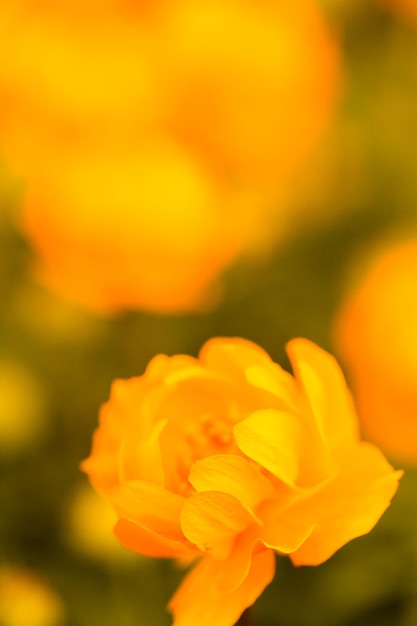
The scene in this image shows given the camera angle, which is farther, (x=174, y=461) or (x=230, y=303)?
(x=230, y=303)

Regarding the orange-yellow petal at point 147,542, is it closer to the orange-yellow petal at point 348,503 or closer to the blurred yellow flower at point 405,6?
the orange-yellow petal at point 348,503

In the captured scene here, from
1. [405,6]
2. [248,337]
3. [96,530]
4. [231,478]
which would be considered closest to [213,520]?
[231,478]

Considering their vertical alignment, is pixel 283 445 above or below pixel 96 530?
above

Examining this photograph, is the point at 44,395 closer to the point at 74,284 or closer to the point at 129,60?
the point at 74,284

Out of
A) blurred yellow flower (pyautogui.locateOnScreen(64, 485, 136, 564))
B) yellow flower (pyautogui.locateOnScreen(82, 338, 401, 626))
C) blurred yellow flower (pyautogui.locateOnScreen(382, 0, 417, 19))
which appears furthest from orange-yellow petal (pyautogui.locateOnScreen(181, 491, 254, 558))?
blurred yellow flower (pyautogui.locateOnScreen(382, 0, 417, 19))

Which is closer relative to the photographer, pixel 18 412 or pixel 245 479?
pixel 245 479

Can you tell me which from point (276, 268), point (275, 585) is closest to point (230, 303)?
point (276, 268)

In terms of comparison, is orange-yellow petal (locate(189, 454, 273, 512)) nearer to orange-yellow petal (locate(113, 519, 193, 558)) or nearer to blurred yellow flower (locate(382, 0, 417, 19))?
orange-yellow petal (locate(113, 519, 193, 558))

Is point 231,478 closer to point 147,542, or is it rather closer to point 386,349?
point 147,542
